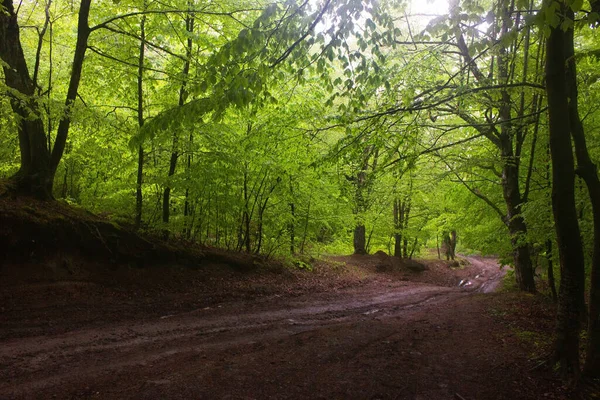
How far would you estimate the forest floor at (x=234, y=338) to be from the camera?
437 cm

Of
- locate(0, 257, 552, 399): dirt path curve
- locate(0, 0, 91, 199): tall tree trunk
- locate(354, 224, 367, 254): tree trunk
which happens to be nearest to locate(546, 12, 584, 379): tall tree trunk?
locate(0, 257, 552, 399): dirt path curve

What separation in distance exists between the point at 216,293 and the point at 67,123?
5.78 m

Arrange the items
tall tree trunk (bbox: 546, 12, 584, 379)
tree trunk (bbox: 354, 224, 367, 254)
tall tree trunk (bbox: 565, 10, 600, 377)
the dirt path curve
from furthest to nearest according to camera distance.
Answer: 1. tree trunk (bbox: 354, 224, 367, 254)
2. tall tree trunk (bbox: 546, 12, 584, 379)
3. tall tree trunk (bbox: 565, 10, 600, 377)
4. the dirt path curve

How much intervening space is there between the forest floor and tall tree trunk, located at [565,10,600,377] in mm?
577

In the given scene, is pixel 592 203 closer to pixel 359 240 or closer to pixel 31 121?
pixel 31 121

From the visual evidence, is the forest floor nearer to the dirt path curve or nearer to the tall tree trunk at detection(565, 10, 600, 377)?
the dirt path curve

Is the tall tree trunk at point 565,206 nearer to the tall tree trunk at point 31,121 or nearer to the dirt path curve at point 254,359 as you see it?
the dirt path curve at point 254,359

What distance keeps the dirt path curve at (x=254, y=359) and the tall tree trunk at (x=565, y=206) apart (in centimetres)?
94

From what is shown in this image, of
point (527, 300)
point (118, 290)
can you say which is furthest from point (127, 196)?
point (527, 300)

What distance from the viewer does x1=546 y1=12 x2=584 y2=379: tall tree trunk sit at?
4621 millimetres

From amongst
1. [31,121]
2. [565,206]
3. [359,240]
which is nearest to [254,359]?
[565,206]

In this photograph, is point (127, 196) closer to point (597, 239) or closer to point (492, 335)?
point (492, 335)

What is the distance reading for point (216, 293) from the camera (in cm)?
976

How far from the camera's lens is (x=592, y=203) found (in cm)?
483
